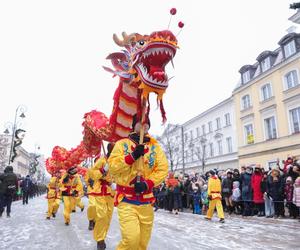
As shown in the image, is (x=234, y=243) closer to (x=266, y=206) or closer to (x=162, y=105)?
(x=162, y=105)

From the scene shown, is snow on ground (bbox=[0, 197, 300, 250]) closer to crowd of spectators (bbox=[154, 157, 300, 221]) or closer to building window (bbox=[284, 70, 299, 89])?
crowd of spectators (bbox=[154, 157, 300, 221])

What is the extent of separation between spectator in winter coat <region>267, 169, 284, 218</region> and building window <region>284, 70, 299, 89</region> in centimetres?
1563

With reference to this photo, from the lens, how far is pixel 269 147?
93.0 ft

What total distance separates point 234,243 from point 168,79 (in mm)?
4589

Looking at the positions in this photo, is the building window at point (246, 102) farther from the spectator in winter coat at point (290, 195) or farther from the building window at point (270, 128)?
the spectator in winter coat at point (290, 195)

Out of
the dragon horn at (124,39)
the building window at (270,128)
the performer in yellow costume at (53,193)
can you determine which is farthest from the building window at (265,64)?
the dragon horn at (124,39)

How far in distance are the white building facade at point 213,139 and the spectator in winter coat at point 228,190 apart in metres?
19.7

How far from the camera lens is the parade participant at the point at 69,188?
10.3 meters

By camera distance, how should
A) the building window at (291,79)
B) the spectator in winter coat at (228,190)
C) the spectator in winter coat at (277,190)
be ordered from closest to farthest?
the spectator in winter coat at (277,190)
the spectator in winter coat at (228,190)
the building window at (291,79)

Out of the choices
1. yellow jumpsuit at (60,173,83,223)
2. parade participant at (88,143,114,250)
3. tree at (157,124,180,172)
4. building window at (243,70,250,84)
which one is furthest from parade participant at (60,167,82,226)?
tree at (157,124,180,172)

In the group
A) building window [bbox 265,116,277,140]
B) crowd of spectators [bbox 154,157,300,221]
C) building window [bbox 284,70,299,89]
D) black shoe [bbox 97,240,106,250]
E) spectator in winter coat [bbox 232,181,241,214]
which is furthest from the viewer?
building window [bbox 265,116,277,140]

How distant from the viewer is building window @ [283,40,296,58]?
26219 millimetres

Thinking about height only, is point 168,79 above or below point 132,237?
above

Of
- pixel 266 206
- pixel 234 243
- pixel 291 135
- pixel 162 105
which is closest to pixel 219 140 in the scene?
pixel 291 135
